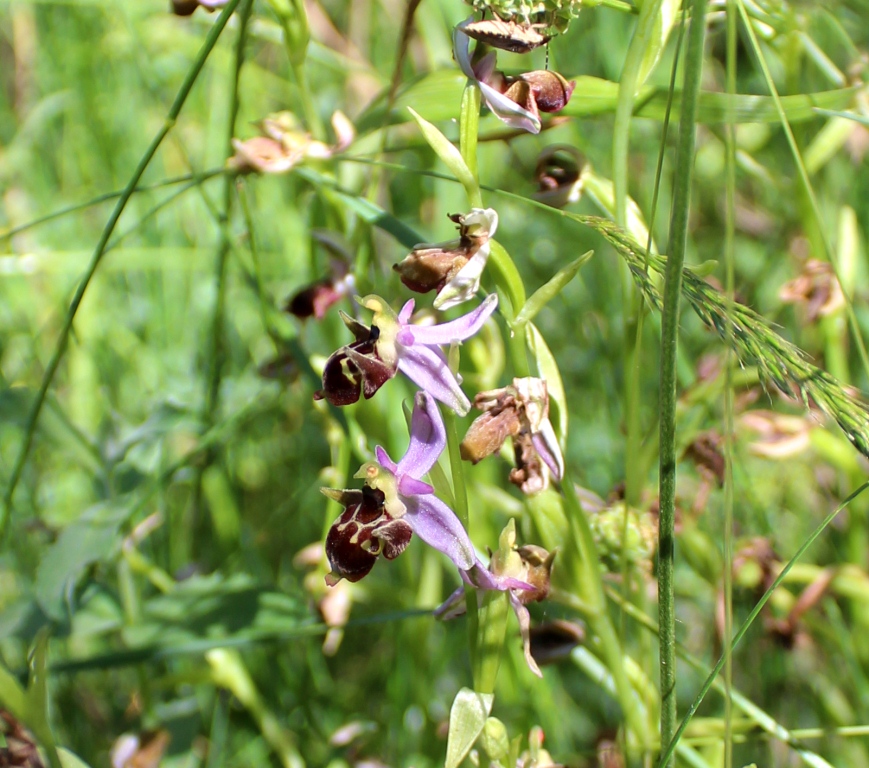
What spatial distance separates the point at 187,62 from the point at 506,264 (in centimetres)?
187

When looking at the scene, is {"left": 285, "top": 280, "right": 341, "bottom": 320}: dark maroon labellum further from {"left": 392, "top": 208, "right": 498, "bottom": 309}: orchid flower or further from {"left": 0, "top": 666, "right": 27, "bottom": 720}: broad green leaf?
{"left": 0, "top": 666, "right": 27, "bottom": 720}: broad green leaf

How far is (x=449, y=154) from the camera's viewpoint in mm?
731

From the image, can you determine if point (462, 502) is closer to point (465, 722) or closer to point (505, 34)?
point (465, 722)

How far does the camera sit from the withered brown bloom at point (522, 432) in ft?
2.34

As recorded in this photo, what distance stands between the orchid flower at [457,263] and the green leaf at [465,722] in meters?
0.33

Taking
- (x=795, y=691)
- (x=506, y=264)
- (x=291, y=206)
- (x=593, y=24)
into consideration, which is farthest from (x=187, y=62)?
(x=795, y=691)

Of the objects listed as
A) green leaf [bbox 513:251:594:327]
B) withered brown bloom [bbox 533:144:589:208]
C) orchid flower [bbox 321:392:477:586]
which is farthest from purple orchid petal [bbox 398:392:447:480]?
withered brown bloom [bbox 533:144:589:208]

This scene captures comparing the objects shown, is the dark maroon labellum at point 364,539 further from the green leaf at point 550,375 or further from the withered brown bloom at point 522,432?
the green leaf at point 550,375

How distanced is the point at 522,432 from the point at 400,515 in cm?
15

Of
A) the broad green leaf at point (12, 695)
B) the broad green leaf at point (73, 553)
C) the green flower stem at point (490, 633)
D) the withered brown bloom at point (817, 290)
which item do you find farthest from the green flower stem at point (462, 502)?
the withered brown bloom at point (817, 290)

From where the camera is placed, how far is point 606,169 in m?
1.80

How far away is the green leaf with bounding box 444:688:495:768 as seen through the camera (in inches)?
28.0

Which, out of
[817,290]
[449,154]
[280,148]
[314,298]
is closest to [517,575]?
[449,154]

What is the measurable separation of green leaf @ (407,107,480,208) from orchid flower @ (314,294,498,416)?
115 millimetres
